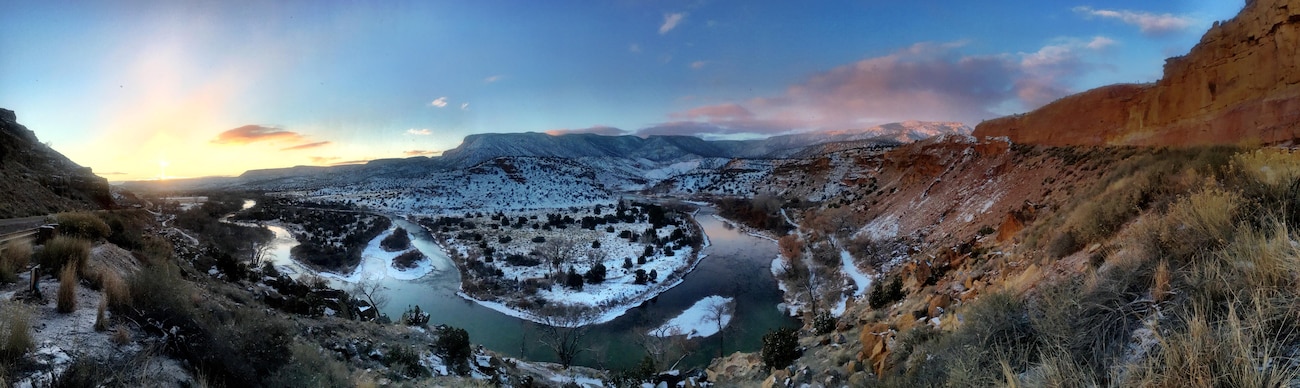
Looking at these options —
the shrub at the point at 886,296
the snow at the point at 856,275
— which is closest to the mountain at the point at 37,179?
the shrub at the point at 886,296

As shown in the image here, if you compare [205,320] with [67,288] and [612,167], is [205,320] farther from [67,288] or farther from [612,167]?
[612,167]

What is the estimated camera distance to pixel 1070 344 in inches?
143

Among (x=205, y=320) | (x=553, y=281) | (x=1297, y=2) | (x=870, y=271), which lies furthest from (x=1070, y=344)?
(x=553, y=281)

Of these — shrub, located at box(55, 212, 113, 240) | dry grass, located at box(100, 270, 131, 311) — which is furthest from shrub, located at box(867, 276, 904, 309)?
shrub, located at box(55, 212, 113, 240)

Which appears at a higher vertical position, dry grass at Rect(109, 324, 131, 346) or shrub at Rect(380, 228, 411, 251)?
dry grass at Rect(109, 324, 131, 346)

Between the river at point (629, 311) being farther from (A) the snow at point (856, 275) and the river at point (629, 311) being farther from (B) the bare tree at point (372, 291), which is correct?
(A) the snow at point (856, 275)

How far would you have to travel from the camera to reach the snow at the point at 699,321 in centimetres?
1888

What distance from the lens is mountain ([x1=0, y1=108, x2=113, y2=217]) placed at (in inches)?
538

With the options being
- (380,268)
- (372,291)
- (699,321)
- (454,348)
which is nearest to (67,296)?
(454,348)

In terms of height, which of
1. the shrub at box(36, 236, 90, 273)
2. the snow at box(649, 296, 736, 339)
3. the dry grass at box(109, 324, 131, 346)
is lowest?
the snow at box(649, 296, 736, 339)

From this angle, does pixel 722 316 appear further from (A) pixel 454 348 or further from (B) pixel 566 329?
(A) pixel 454 348

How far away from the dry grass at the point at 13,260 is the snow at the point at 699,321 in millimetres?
15676

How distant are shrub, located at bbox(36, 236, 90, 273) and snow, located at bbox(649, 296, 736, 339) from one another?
15229 millimetres

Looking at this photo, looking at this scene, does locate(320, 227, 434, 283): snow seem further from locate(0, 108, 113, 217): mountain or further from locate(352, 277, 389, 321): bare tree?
locate(0, 108, 113, 217): mountain
